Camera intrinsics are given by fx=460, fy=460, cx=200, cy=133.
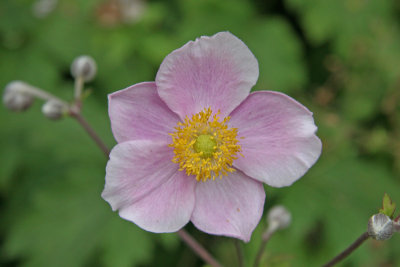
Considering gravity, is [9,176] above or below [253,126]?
below

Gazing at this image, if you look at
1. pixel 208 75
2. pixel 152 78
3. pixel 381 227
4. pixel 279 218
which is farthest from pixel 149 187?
pixel 152 78

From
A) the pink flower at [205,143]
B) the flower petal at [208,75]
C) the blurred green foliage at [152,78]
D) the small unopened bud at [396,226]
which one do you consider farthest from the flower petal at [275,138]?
the blurred green foliage at [152,78]

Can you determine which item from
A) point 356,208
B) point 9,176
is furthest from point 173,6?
point 356,208

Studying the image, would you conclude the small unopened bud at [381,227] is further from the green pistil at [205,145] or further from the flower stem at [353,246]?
the green pistil at [205,145]

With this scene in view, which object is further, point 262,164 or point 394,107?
point 394,107

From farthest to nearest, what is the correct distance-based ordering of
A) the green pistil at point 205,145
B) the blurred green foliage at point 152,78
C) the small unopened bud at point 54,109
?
1. the blurred green foliage at point 152,78
2. the small unopened bud at point 54,109
3. the green pistil at point 205,145

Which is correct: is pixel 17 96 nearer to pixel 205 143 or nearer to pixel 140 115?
pixel 140 115

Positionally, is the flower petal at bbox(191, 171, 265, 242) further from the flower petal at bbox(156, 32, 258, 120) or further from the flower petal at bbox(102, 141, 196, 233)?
the flower petal at bbox(156, 32, 258, 120)

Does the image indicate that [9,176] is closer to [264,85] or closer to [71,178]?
[71,178]
